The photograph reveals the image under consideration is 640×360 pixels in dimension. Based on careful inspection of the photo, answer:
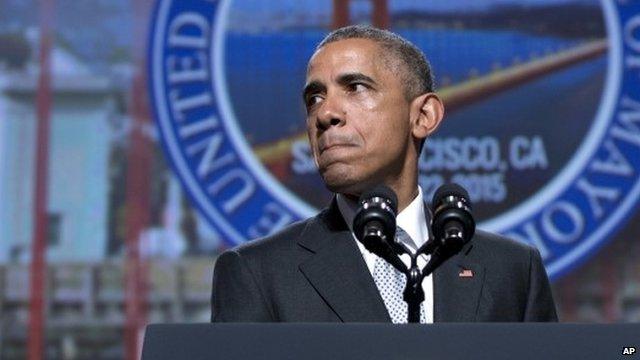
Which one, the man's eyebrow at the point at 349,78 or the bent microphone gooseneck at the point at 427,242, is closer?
the bent microphone gooseneck at the point at 427,242

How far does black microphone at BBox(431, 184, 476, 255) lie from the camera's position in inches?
65.0

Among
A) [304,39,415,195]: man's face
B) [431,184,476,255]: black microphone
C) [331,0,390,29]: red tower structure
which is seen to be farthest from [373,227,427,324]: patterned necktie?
[331,0,390,29]: red tower structure

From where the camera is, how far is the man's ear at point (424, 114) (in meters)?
2.00

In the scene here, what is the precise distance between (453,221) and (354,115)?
281mm

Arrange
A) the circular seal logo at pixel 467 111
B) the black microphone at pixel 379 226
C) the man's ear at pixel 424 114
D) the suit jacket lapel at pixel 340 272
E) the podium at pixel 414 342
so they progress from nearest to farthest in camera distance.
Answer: the podium at pixel 414 342 < the black microphone at pixel 379 226 < the suit jacket lapel at pixel 340 272 < the man's ear at pixel 424 114 < the circular seal logo at pixel 467 111

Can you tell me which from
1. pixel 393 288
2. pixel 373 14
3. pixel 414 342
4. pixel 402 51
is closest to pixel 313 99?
pixel 402 51

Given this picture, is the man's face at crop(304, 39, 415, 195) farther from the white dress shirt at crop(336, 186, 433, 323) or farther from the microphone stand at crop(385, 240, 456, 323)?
the microphone stand at crop(385, 240, 456, 323)

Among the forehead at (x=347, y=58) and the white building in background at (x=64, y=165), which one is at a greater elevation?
the forehead at (x=347, y=58)

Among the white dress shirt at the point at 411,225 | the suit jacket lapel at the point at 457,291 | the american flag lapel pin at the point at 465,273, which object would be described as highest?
the white dress shirt at the point at 411,225

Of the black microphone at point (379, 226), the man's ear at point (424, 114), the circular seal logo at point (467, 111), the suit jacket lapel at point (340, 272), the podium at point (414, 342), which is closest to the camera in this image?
the podium at point (414, 342)

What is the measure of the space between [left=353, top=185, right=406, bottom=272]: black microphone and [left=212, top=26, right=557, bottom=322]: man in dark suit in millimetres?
207

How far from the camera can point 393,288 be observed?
1879 mm

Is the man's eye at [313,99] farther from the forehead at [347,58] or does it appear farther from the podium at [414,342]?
the podium at [414,342]

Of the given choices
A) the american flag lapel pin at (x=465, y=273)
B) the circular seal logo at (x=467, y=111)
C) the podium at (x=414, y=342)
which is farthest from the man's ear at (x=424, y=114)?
the circular seal logo at (x=467, y=111)
